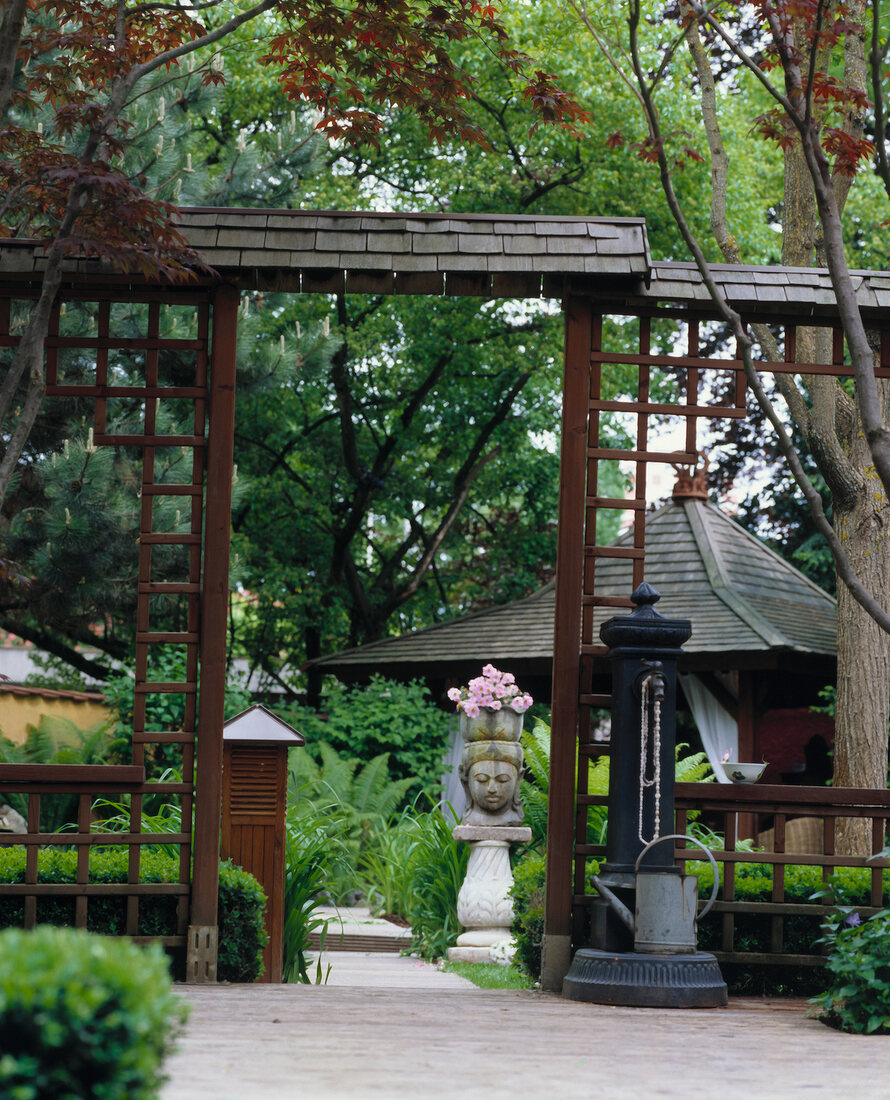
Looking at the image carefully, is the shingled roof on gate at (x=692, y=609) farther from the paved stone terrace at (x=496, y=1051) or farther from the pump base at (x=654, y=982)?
the paved stone terrace at (x=496, y=1051)

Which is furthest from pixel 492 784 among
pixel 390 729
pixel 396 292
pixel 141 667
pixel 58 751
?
pixel 390 729

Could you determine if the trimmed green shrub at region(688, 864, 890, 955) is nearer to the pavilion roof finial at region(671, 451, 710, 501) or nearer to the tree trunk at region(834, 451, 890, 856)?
the tree trunk at region(834, 451, 890, 856)

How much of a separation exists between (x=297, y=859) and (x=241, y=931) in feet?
3.19

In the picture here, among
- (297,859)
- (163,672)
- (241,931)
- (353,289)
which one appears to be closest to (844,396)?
(353,289)

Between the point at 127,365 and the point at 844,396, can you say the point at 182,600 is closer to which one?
the point at 127,365

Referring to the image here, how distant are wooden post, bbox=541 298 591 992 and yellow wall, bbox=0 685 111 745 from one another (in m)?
7.74

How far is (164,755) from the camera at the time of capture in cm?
1145

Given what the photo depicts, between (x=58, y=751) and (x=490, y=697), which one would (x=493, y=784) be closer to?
(x=490, y=697)

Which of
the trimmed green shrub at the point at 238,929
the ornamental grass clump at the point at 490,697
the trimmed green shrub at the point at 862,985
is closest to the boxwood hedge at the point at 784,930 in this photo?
the trimmed green shrub at the point at 862,985

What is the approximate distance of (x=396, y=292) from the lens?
221 inches

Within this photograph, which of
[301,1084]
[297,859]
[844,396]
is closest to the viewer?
[301,1084]

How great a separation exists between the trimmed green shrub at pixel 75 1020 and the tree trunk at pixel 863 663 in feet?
21.9

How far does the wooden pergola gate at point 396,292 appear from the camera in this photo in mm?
5469

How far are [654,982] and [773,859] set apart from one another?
2.83 feet
